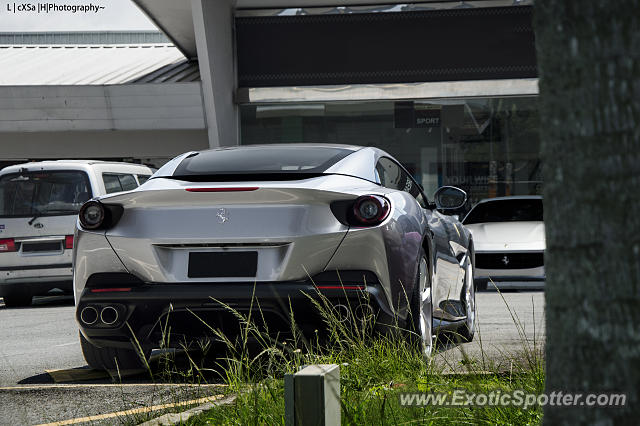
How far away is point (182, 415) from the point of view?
4.04 meters

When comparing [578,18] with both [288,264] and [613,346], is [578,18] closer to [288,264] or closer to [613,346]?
[613,346]

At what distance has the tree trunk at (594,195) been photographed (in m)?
2.09

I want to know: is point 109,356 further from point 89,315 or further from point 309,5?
point 309,5

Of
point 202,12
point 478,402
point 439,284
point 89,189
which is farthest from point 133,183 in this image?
point 478,402

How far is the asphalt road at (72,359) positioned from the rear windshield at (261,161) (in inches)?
51.0

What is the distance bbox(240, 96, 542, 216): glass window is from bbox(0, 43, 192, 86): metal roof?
4335 mm

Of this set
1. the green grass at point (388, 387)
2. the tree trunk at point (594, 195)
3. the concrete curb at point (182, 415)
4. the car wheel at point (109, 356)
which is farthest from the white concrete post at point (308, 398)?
the car wheel at point (109, 356)

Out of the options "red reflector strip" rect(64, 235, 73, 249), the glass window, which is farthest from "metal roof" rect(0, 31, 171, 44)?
"red reflector strip" rect(64, 235, 73, 249)

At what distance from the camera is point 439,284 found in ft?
21.9

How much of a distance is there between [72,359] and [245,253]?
2.53m

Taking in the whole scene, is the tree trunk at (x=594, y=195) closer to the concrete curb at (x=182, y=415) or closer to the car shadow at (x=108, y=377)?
the concrete curb at (x=182, y=415)

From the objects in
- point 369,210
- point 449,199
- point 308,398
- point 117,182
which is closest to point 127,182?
point 117,182

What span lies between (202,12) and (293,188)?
1668cm

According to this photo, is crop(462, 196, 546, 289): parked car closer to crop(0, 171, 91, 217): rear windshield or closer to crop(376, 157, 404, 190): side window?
crop(0, 171, 91, 217): rear windshield
